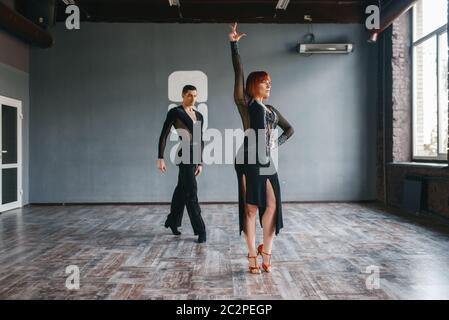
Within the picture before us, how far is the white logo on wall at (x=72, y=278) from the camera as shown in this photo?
128 inches

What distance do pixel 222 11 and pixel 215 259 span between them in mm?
5770

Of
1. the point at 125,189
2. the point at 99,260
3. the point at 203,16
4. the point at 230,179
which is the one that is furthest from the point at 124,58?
the point at 99,260

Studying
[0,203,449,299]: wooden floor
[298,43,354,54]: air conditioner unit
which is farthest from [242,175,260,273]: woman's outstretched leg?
[298,43,354,54]: air conditioner unit

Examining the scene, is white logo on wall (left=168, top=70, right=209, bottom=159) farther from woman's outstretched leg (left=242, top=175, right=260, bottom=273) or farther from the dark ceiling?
woman's outstretched leg (left=242, top=175, right=260, bottom=273)

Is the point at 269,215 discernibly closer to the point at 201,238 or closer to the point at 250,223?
the point at 250,223

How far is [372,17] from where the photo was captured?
848 cm

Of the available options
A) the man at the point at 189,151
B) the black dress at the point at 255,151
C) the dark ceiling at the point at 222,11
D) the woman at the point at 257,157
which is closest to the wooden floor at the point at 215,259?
the man at the point at 189,151

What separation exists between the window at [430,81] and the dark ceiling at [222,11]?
3.82ft

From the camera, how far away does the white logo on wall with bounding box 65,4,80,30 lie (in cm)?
839

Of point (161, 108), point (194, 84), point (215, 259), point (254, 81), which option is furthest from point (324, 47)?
point (215, 259)

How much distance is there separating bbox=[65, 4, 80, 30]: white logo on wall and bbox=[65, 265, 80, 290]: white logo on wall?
599cm

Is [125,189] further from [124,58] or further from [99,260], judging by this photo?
[99,260]

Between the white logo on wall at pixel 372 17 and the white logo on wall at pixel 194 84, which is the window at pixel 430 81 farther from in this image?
the white logo on wall at pixel 194 84

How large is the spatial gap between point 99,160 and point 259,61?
3.60 meters
